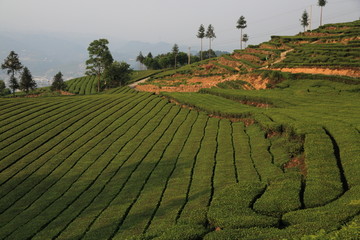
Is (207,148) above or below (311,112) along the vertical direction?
below

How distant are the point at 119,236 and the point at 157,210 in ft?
10.7

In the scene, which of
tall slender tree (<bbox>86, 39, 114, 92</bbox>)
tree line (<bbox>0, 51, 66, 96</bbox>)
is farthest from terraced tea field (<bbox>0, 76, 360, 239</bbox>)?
tree line (<bbox>0, 51, 66, 96</bbox>)

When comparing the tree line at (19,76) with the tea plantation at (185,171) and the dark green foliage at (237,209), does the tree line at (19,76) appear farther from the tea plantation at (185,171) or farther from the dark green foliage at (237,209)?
the dark green foliage at (237,209)

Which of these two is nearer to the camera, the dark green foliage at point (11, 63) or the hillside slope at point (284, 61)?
the hillside slope at point (284, 61)

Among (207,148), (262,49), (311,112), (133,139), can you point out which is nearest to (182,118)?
(133,139)

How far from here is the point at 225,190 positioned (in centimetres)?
1906

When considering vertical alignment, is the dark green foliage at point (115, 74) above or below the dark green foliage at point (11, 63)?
below

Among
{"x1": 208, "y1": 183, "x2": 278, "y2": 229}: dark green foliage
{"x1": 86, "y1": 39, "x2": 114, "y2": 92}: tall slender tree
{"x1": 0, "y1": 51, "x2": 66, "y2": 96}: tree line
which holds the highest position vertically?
{"x1": 86, "y1": 39, "x2": 114, "y2": 92}: tall slender tree

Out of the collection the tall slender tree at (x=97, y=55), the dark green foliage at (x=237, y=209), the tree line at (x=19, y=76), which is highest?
the tall slender tree at (x=97, y=55)

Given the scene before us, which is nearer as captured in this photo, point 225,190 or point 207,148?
point 225,190

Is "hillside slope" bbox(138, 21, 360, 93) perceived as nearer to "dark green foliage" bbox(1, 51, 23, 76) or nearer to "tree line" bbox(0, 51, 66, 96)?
"tree line" bbox(0, 51, 66, 96)

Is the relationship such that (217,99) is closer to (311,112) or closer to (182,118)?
(182,118)

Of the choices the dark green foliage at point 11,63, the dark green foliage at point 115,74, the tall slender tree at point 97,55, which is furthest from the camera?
the dark green foliage at point 115,74

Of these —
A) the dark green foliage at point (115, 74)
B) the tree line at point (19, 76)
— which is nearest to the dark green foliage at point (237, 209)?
the tree line at point (19, 76)
